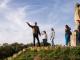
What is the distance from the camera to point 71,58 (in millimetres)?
32375

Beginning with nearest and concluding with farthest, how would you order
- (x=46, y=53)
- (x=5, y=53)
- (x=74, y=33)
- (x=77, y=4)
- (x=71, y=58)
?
(x=71, y=58)
(x=46, y=53)
(x=74, y=33)
(x=77, y=4)
(x=5, y=53)

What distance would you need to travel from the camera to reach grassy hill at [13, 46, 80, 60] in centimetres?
3300

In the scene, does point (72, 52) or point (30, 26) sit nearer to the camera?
point (72, 52)

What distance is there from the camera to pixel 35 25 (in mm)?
37875

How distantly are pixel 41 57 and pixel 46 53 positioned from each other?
4.03 feet

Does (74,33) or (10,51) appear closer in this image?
(74,33)

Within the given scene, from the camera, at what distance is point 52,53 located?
113 ft

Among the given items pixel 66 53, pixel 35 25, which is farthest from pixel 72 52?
pixel 35 25

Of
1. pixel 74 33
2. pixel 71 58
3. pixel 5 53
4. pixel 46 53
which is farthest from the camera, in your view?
pixel 5 53

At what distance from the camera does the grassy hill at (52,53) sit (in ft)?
108

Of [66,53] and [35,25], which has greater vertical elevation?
[35,25]

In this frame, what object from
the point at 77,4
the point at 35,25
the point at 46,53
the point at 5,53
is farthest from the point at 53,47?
the point at 5,53

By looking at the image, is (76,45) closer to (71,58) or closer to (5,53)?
(71,58)

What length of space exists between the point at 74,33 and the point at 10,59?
20.5 feet
